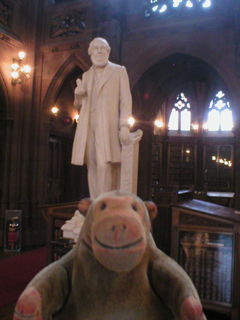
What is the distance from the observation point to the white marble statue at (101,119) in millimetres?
2301

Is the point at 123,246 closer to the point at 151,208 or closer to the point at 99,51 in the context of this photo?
the point at 151,208

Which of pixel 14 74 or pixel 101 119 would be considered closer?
pixel 101 119

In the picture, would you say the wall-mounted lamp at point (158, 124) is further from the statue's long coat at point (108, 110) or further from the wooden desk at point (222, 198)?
the statue's long coat at point (108, 110)

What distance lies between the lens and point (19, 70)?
5.66m

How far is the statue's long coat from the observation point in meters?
2.30

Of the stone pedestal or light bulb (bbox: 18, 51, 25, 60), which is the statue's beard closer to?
the stone pedestal

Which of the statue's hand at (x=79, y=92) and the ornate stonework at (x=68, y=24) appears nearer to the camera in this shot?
the statue's hand at (x=79, y=92)

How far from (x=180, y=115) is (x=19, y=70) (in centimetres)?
729

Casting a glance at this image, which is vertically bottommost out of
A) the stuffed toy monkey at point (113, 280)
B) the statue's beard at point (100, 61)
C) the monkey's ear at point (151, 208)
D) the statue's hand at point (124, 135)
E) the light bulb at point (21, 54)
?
the stuffed toy monkey at point (113, 280)

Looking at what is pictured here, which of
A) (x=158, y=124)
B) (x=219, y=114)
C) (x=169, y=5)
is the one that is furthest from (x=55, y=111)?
(x=219, y=114)

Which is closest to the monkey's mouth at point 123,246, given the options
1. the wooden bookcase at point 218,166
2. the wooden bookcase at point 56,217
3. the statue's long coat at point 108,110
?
the statue's long coat at point 108,110

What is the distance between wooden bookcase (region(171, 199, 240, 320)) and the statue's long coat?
877 millimetres

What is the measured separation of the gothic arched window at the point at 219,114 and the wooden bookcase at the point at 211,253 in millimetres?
9152

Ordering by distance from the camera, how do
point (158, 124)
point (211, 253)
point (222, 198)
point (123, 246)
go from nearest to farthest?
point (123, 246) → point (211, 253) → point (222, 198) → point (158, 124)
